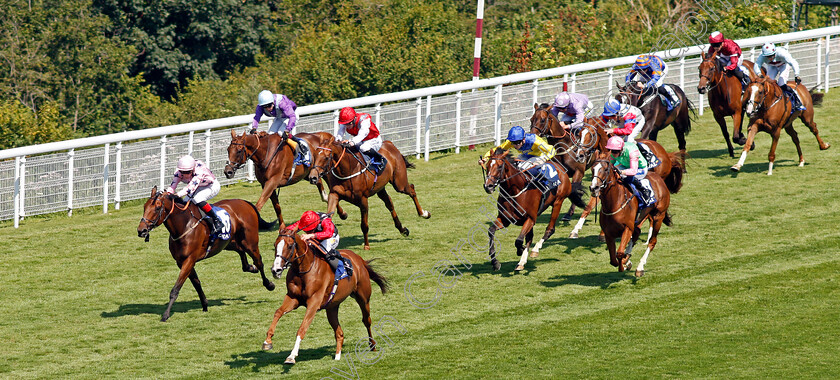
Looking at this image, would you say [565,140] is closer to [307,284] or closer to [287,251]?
[307,284]

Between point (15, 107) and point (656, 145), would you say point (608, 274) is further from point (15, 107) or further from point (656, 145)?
point (15, 107)

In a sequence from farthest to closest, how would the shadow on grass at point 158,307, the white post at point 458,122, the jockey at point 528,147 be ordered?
the white post at point 458,122 → the jockey at point 528,147 → the shadow on grass at point 158,307

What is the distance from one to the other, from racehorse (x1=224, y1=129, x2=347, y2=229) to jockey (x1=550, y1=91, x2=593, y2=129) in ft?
9.94

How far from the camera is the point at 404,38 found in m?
29.6

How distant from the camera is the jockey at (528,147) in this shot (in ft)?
42.9

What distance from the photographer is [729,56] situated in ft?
57.7

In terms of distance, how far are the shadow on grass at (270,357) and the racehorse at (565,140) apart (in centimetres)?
441

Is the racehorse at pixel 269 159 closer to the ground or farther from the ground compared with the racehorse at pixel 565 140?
closer to the ground

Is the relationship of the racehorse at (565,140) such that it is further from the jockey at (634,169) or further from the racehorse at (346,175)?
the racehorse at (346,175)

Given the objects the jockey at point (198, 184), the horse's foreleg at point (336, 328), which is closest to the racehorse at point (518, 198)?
the horse's foreleg at point (336, 328)

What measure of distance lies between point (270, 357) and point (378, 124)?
8695mm

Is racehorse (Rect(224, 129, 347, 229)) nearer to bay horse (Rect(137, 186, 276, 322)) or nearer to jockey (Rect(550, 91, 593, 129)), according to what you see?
bay horse (Rect(137, 186, 276, 322))

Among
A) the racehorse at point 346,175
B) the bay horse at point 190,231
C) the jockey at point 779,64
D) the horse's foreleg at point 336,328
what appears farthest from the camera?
the jockey at point 779,64

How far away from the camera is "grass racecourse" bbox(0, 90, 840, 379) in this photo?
10.6 meters
